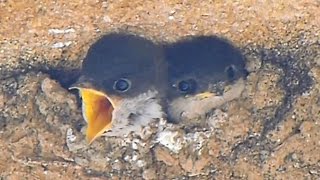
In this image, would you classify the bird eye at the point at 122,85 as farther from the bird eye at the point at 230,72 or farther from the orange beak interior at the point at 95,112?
the bird eye at the point at 230,72

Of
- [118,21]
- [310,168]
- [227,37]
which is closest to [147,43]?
[118,21]

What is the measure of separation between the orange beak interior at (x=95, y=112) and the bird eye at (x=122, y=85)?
0.19 feet

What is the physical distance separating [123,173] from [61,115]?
12.7 inches

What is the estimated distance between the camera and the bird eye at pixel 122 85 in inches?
100

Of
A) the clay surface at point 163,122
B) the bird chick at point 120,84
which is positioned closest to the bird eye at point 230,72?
the clay surface at point 163,122

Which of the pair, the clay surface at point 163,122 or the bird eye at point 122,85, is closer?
the bird eye at point 122,85

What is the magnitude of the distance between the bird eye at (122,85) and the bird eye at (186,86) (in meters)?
0.23

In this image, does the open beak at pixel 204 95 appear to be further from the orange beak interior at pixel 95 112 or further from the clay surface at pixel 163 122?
the orange beak interior at pixel 95 112

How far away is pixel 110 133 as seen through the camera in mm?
2770

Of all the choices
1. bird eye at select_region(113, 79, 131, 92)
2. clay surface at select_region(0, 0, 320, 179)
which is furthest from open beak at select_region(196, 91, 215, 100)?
bird eye at select_region(113, 79, 131, 92)

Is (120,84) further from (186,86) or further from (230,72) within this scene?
(230,72)

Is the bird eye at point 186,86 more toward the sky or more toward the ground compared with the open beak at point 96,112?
more toward the sky

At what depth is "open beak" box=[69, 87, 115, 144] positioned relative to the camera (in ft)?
8.41

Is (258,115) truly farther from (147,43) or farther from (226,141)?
(147,43)
